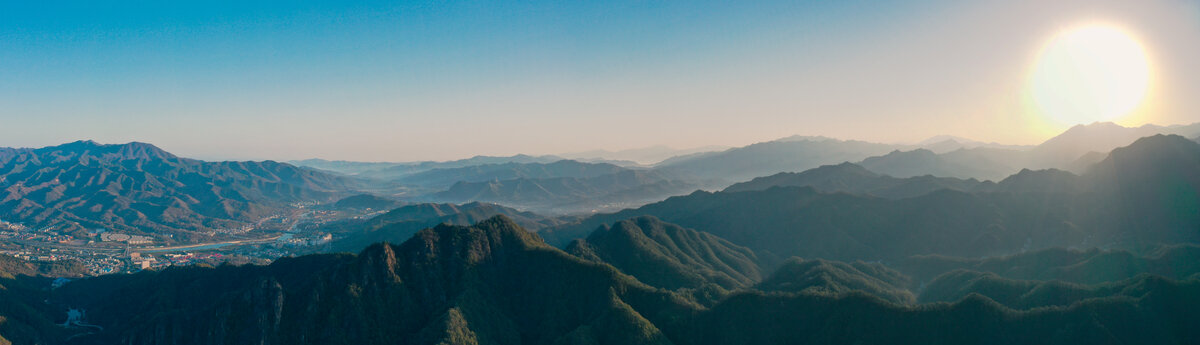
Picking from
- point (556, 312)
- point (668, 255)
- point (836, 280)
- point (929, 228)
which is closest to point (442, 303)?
point (556, 312)

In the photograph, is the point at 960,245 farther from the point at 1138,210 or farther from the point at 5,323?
the point at 5,323

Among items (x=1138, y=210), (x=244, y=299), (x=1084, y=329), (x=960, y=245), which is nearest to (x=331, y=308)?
(x=244, y=299)

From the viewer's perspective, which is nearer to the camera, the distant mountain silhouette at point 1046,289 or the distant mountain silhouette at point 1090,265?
the distant mountain silhouette at point 1046,289

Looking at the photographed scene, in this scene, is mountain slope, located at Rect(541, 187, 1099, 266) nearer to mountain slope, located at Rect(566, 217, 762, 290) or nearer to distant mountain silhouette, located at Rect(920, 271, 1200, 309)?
mountain slope, located at Rect(566, 217, 762, 290)

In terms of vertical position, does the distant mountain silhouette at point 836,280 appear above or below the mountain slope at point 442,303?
below

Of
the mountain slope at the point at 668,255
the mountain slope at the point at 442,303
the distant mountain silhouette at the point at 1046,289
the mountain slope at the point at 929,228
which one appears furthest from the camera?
the mountain slope at the point at 929,228

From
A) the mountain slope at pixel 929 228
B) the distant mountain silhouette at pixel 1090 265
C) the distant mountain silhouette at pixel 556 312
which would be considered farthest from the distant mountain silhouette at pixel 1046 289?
the mountain slope at pixel 929 228

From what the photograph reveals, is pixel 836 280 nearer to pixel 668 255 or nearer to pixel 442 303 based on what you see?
pixel 668 255

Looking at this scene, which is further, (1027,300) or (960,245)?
(960,245)

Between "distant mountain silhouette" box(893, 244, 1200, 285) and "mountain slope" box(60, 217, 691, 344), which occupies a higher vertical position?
"mountain slope" box(60, 217, 691, 344)

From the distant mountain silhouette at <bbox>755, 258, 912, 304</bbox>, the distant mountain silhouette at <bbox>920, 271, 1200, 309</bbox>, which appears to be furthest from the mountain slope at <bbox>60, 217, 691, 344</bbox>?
the distant mountain silhouette at <bbox>920, 271, 1200, 309</bbox>

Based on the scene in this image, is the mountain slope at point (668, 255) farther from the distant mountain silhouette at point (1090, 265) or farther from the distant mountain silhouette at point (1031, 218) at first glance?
the distant mountain silhouette at point (1090, 265)
